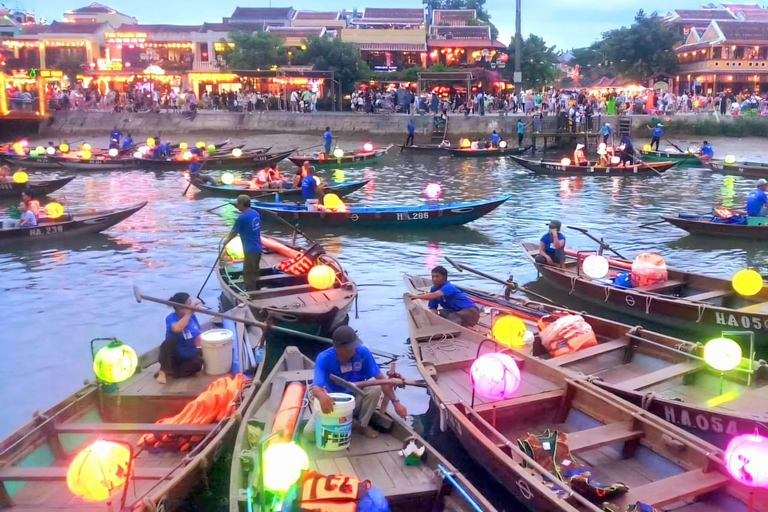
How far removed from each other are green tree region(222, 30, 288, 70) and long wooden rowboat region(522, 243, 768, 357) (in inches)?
1424

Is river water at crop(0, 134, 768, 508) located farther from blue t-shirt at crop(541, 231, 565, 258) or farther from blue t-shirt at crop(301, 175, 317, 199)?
blue t-shirt at crop(541, 231, 565, 258)

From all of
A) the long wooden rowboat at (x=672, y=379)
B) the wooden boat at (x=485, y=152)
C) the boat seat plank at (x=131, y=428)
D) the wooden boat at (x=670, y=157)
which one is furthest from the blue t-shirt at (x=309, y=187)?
the wooden boat at (x=670, y=157)

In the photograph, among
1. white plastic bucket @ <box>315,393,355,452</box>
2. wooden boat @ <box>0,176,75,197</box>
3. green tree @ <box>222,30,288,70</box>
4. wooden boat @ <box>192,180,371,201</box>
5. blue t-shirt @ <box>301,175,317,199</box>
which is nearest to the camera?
white plastic bucket @ <box>315,393,355,452</box>

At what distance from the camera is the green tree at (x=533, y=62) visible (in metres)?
46.5

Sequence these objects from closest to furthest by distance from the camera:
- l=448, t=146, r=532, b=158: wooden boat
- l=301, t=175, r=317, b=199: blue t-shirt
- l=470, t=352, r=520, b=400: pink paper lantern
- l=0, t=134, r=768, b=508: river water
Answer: l=470, t=352, r=520, b=400: pink paper lantern < l=0, t=134, r=768, b=508: river water < l=301, t=175, r=317, b=199: blue t-shirt < l=448, t=146, r=532, b=158: wooden boat

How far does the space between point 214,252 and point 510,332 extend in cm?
993

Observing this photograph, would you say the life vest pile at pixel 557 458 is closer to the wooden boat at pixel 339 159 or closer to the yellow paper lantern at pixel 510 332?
the yellow paper lantern at pixel 510 332

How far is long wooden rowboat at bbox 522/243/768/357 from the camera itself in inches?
380

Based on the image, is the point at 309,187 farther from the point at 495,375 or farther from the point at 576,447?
the point at 576,447

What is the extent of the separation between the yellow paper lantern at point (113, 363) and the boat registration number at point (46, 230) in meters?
11.1

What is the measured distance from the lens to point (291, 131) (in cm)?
4103

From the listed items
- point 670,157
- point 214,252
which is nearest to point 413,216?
point 214,252

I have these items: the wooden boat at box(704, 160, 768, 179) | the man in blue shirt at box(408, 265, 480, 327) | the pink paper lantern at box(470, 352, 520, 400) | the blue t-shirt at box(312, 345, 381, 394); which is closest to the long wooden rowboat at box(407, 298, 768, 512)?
the pink paper lantern at box(470, 352, 520, 400)

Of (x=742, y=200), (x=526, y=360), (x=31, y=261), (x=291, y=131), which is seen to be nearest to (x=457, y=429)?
(x=526, y=360)
